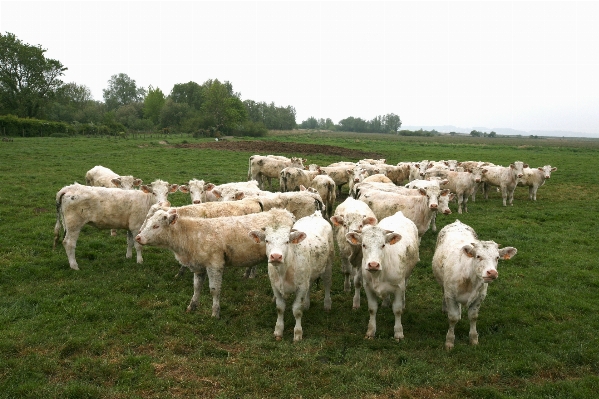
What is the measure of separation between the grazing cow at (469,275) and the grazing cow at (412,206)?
13.5ft

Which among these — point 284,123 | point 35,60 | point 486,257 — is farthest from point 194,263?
point 284,123

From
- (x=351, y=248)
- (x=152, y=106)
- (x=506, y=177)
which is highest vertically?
(x=152, y=106)

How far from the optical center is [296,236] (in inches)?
266

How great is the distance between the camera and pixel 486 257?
6.16m

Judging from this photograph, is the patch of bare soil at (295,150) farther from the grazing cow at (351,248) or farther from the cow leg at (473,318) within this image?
the cow leg at (473,318)

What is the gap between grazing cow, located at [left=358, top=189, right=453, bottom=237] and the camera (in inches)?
445

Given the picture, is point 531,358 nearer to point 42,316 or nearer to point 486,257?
point 486,257

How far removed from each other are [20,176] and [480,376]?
23140 mm

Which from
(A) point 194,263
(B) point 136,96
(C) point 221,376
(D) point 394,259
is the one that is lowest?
(C) point 221,376

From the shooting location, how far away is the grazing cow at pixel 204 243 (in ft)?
25.4

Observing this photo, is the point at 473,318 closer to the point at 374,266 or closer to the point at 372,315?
the point at 372,315

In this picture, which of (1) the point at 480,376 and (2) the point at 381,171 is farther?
(2) the point at 381,171

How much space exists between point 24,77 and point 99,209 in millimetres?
65608

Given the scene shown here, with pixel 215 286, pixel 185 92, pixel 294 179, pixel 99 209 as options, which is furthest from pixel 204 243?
pixel 185 92
